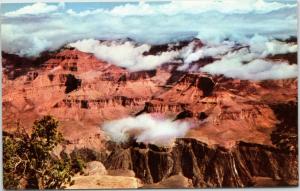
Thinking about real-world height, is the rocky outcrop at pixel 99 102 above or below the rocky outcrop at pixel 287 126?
above

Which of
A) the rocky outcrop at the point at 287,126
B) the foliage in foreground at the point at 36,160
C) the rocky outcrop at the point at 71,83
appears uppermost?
the rocky outcrop at the point at 71,83

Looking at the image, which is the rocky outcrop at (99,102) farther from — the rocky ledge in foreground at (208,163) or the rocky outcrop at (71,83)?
the rocky ledge in foreground at (208,163)

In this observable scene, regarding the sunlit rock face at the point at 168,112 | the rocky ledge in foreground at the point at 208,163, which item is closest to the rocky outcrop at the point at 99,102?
the sunlit rock face at the point at 168,112

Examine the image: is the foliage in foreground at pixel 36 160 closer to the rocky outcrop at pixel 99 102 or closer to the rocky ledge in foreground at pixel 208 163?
the rocky outcrop at pixel 99 102

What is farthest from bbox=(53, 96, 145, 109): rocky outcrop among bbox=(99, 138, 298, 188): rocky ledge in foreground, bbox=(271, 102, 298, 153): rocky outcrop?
bbox=(271, 102, 298, 153): rocky outcrop

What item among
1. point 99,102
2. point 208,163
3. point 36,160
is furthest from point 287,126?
point 36,160

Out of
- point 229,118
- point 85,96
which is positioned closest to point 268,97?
point 229,118

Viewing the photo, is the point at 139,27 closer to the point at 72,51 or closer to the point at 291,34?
the point at 72,51
